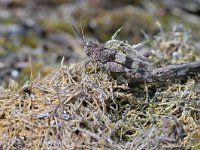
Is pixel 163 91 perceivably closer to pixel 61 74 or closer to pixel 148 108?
pixel 148 108

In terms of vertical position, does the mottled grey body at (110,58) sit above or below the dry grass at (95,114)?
above

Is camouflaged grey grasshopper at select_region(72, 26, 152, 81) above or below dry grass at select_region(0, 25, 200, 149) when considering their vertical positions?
above

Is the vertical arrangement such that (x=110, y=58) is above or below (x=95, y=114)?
above

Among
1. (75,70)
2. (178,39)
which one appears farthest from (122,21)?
(75,70)

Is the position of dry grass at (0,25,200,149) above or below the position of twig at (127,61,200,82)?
below

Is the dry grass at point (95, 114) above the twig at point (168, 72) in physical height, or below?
below

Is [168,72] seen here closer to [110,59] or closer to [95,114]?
[110,59]

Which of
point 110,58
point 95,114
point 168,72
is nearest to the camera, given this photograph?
point 95,114

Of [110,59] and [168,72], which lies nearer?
Answer: [110,59]

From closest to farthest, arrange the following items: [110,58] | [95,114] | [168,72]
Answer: [95,114] < [110,58] < [168,72]

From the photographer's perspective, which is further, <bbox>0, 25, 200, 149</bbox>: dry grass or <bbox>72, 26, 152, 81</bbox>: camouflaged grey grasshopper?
<bbox>72, 26, 152, 81</bbox>: camouflaged grey grasshopper

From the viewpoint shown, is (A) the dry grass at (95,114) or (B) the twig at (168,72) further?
(B) the twig at (168,72)

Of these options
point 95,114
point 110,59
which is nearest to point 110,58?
point 110,59
